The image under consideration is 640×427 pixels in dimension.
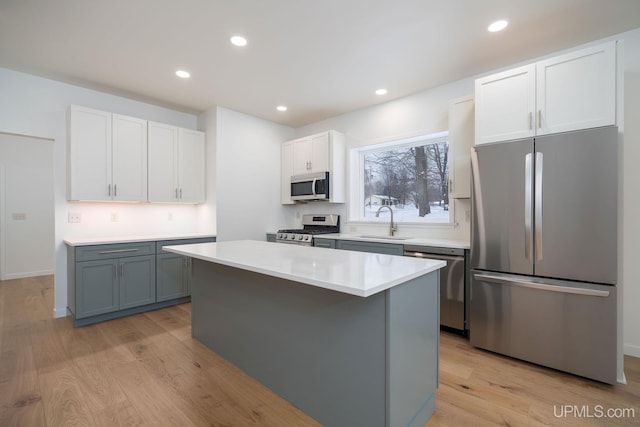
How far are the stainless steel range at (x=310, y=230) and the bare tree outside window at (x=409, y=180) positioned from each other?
20.7 inches

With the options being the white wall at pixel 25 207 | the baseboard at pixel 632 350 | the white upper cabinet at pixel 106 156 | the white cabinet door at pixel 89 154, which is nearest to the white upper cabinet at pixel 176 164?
the white upper cabinet at pixel 106 156

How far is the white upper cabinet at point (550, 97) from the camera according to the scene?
6.78 feet

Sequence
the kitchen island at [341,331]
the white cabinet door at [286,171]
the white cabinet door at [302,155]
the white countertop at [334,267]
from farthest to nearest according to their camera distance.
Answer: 1. the white cabinet door at [286,171]
2. the white cabinet door at [302,155]
3. the kitchen island at [341,331]
4. the white countertop at [334,267]

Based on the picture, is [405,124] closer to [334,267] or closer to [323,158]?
[323,158]

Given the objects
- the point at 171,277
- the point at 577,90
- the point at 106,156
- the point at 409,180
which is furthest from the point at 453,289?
the point at 106,156

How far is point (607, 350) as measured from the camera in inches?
79.5

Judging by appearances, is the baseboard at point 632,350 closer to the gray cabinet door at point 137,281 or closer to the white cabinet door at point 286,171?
the white cabinet door at point 286,171

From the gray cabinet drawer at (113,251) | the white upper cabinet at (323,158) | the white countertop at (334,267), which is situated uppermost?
the white upper cabinet at (323,158)

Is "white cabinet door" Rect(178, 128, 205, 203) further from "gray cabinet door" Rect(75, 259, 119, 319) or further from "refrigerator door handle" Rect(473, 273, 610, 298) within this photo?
"refrigerator door handle" Rect(473, 273, 610, 298)

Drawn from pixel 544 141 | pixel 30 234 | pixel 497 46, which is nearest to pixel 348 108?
pixel 497 46

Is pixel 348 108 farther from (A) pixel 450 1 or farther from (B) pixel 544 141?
(B) pixel 544 141

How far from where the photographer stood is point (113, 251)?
10.7 ft

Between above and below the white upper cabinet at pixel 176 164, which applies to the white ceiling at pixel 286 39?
above

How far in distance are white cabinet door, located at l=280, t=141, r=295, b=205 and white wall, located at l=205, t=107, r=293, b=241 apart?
0.07 m
